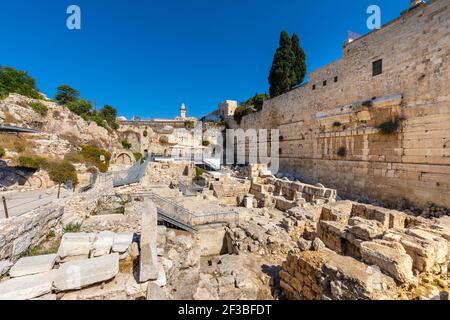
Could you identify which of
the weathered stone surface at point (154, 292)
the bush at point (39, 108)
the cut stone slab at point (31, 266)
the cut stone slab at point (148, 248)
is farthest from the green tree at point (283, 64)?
the bush at point (39, 108)

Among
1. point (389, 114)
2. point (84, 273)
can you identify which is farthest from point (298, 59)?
point (84, 273)

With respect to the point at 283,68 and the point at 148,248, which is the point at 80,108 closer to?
the point at 283,68

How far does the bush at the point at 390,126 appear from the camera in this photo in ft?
26.3

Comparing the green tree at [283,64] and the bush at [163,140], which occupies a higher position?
the green tree at [283,64]

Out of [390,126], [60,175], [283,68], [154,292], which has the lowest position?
[154,292]

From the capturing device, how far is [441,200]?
666cm

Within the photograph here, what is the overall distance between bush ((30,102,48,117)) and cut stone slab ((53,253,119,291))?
64.5 feet

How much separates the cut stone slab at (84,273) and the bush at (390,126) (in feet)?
35.6

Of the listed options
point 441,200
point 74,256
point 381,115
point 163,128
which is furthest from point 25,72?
point 441,200

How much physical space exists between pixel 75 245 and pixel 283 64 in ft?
63.6

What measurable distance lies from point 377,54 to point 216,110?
80.7 feet

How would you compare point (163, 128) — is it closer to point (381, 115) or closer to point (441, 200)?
point (381, 115)

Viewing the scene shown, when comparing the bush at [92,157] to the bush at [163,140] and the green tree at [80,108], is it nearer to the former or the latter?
the green tree at [80,108]

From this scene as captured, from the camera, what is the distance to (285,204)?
929 centimetres
